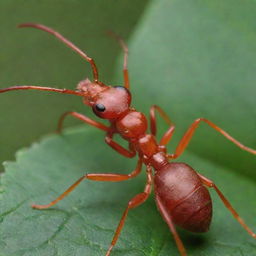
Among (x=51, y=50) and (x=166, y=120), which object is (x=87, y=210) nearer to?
(x=166, y=120)

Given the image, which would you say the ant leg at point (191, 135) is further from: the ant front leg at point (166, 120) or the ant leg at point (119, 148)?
the ant leg at point (119, 148)

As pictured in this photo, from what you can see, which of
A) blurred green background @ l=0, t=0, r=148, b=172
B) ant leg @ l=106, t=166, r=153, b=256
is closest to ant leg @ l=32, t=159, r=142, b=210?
ant leg @ l=106, t=166, r=153, b=256

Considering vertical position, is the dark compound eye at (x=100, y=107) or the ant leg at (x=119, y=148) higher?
the dark compound eye at (x=100, y=107)

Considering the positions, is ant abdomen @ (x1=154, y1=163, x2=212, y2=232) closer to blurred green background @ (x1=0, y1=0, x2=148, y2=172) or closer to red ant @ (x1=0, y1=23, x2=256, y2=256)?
red ant @ (x1=0, y1=23, x2=256, y2=256)

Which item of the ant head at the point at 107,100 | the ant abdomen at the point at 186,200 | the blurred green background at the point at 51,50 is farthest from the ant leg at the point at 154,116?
the blurred green background at the point at 51,50

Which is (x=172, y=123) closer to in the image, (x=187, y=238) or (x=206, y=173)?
(x=206, y=173)

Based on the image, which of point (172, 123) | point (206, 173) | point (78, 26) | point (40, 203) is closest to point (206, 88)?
point (172, 123)

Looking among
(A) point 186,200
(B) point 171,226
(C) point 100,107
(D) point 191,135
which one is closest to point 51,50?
(C) point 100,107
